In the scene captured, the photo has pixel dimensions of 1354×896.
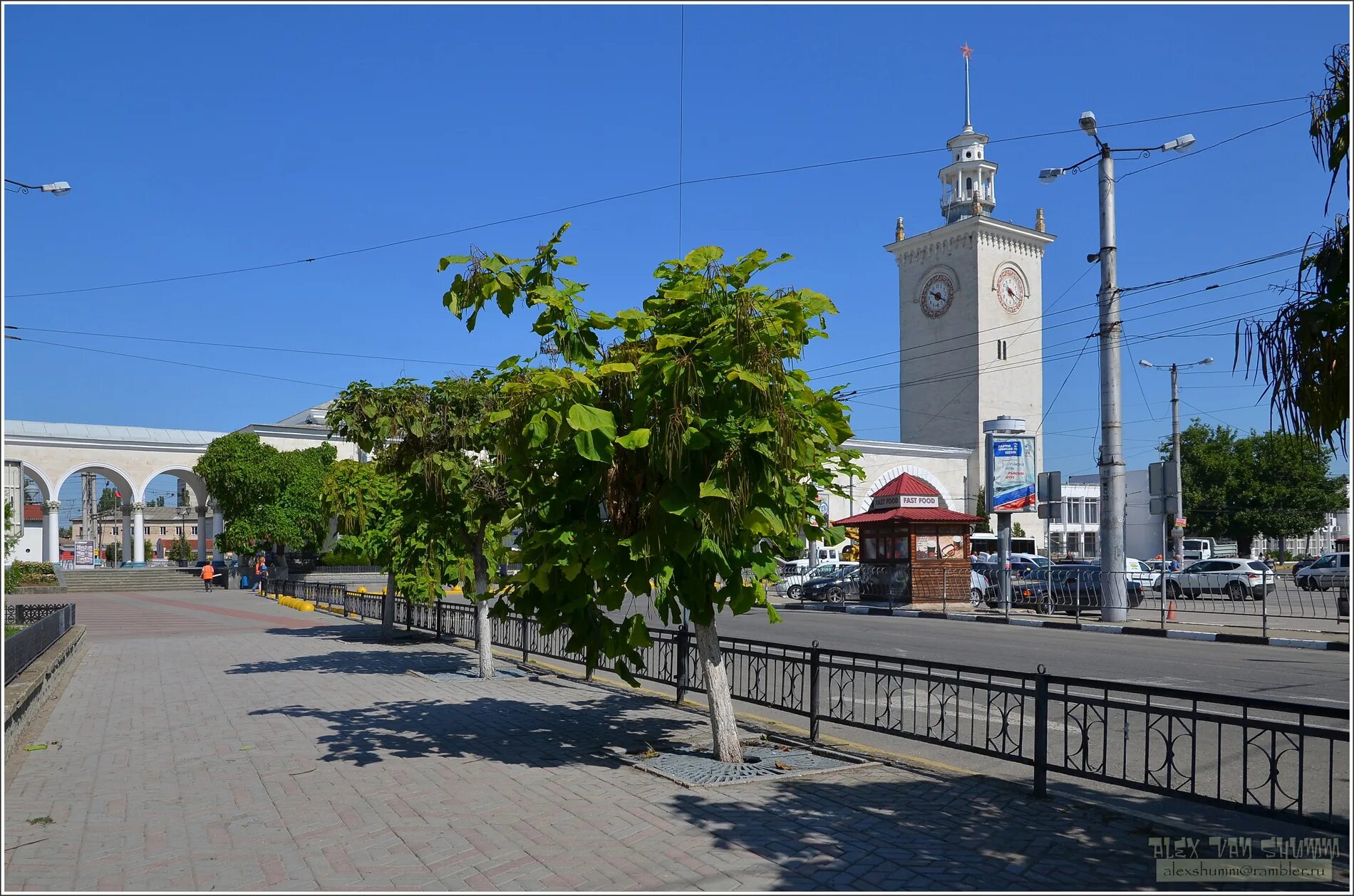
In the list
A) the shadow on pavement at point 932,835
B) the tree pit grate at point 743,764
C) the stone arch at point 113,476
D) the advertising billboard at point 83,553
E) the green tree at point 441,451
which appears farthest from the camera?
the stone arch at point 113,476

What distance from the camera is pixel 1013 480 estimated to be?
31.2 metres

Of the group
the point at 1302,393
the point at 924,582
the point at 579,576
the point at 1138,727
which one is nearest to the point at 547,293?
the point at 579,576

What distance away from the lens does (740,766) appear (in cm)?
759

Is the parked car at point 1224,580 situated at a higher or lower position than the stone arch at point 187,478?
lower

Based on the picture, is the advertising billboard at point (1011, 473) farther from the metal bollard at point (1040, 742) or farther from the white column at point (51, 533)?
the white column at point (51, 533)

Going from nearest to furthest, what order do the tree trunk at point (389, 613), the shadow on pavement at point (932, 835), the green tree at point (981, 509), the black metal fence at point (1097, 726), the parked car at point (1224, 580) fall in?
the shadow on pavement at point (932, 835)
the black metal fence at point (1097, 726)
the tree trunk at point (389, 613)
the parked car at point (1224, 580)
the green tree at point (981, 509)

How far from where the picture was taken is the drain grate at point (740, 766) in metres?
7.24

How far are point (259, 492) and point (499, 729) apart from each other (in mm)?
40012

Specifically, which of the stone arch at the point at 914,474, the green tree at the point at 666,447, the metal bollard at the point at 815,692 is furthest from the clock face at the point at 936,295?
the green tree at the point at 666,447

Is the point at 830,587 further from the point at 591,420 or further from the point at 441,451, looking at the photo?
the point at 591,420

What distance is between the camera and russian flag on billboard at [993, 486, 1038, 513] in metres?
30.4

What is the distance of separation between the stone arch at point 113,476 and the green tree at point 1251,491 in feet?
200

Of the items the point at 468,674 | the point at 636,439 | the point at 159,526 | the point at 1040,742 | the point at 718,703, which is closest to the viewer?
the point at 636,439

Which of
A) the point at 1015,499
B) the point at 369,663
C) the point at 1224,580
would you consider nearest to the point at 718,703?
the point at 369,663
